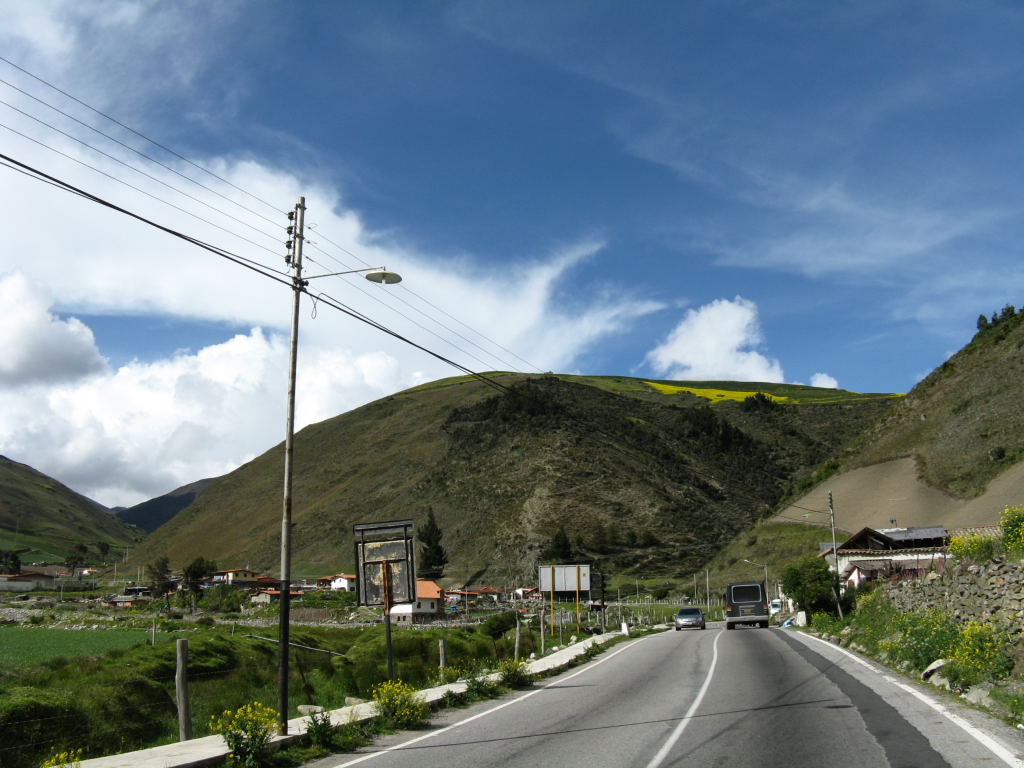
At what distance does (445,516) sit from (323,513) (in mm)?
26295

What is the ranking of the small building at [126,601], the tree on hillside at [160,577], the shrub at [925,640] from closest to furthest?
the shrub at [925,640] < the small building at [126,601] < the tree on hillside at [160,577]

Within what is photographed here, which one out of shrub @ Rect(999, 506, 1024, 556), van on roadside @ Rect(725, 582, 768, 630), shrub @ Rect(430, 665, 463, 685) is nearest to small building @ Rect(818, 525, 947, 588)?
van on roadside @ Rect(725, 582, 768, 630)

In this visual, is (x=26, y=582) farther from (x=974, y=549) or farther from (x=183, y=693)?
(x=974, y=549)

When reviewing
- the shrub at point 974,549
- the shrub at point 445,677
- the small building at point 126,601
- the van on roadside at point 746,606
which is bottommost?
the small building at point 126,601

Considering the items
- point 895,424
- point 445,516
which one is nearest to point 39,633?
point 445,516

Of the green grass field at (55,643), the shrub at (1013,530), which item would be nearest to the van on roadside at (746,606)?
the shrub at (1013,530)

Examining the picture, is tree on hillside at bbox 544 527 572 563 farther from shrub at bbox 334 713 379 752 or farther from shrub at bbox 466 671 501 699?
shrub at bbox 334 713 379 752

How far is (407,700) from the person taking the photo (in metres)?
12.8

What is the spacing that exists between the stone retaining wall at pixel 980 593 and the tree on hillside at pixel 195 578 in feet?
304

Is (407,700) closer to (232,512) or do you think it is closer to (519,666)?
(519,666)

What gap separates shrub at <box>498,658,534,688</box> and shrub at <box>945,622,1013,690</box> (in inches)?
332

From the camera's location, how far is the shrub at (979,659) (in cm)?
1333

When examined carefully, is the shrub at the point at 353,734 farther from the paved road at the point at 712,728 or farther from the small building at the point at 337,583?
the small building at the point at 337,583

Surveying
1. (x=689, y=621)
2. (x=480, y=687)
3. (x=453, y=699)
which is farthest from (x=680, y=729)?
(x=689, y=621)
